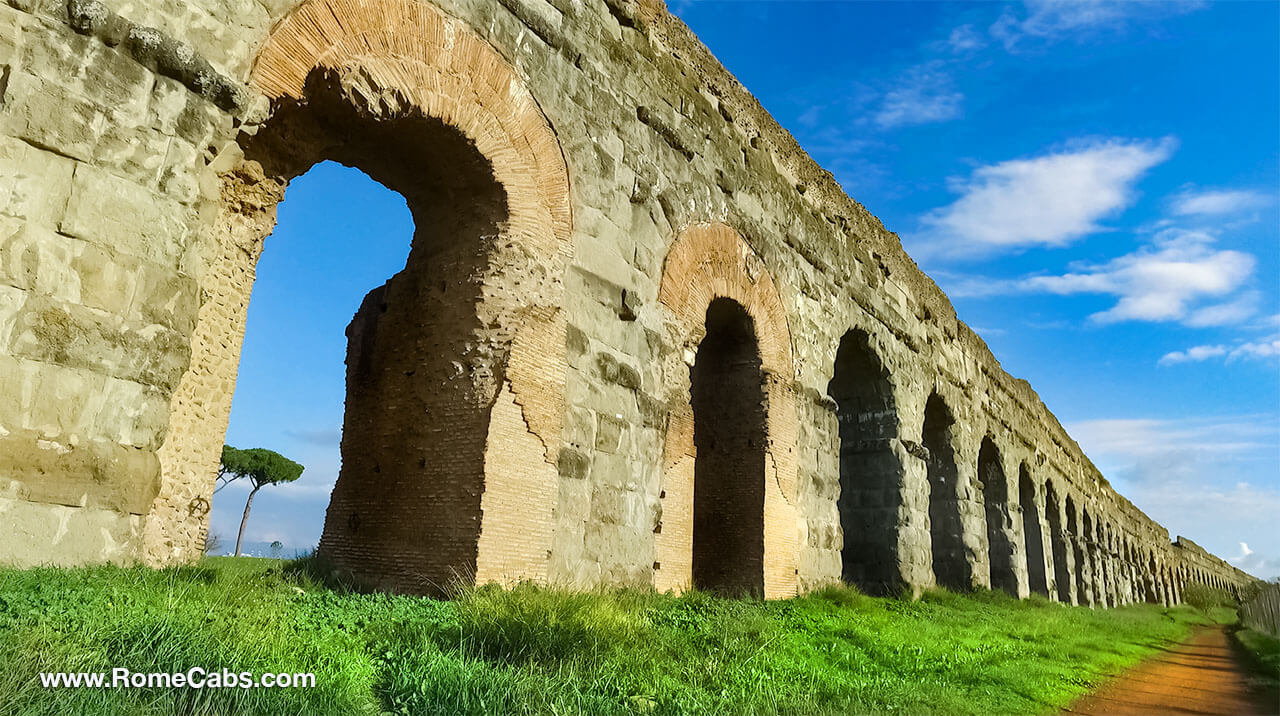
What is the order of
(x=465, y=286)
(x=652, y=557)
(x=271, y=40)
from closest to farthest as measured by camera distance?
(x=271, y=40), (x=465, y=286), (x=652, y=557)

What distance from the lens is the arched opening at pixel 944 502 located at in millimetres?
13242

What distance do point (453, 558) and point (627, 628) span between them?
1.16 meters

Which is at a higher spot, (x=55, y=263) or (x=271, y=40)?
(x=271, y=40)

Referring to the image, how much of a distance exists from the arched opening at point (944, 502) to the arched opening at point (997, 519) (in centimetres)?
183

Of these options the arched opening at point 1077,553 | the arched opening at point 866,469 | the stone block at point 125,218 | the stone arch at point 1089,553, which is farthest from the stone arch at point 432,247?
the stone arch at point 1089,553

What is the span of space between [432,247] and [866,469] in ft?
25.3

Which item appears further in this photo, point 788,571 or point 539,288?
point 788,571

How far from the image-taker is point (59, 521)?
317 centimetres

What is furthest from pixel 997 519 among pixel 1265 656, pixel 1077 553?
pixel 1077 553

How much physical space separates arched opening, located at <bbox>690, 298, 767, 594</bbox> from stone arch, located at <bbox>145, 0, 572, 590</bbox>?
2962mm

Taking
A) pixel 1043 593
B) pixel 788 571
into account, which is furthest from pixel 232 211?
pixel 1043 593

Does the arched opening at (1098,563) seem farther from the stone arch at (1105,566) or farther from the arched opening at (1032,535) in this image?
the arched opening at (1032,535)

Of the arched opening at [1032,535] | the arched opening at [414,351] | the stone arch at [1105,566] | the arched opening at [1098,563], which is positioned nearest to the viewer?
the arched opening at [414,351]

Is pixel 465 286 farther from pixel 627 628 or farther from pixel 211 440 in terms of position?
pixel 627 628
